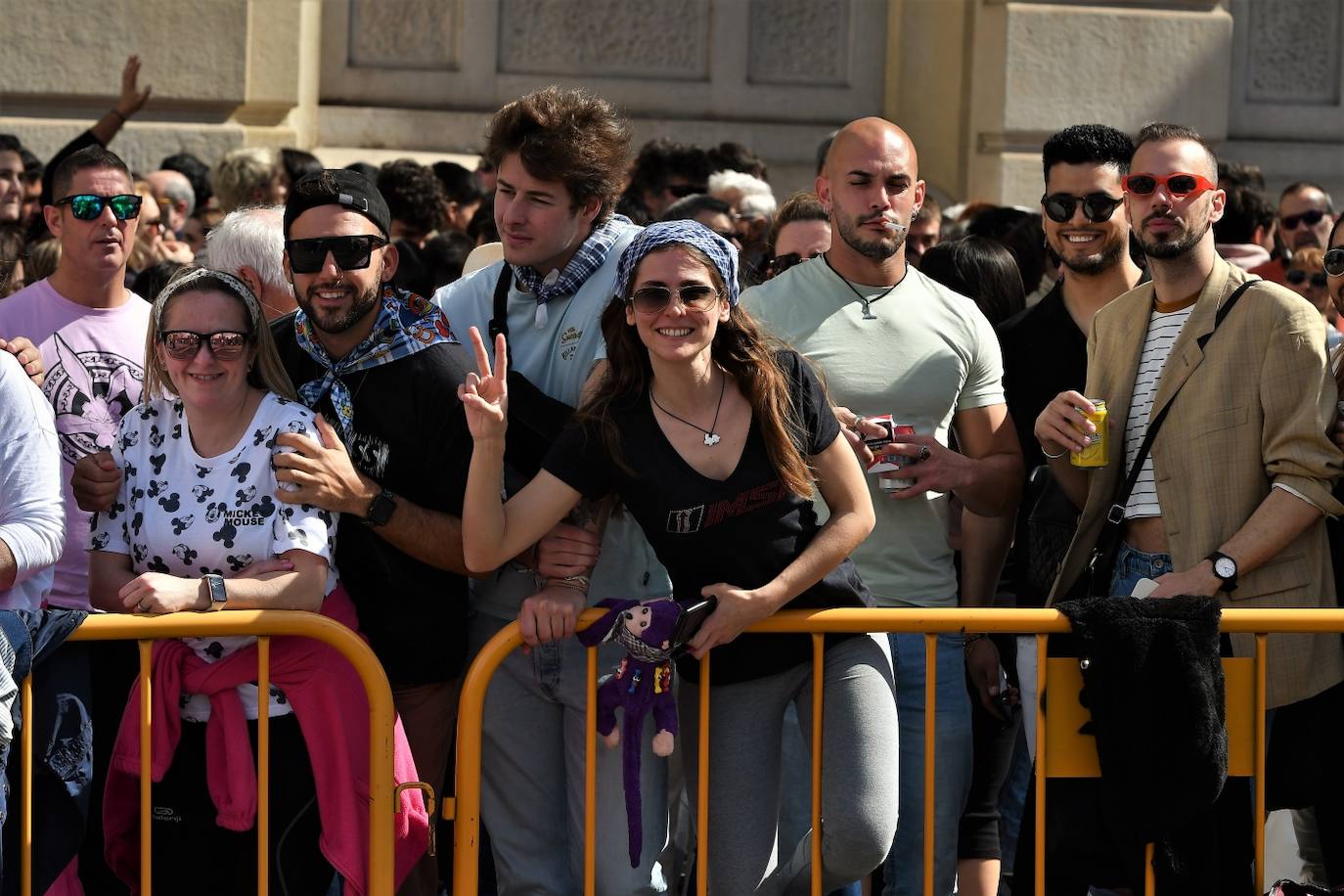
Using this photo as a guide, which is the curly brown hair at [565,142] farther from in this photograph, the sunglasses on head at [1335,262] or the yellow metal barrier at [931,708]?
the sunglasses on head at [1335,262]

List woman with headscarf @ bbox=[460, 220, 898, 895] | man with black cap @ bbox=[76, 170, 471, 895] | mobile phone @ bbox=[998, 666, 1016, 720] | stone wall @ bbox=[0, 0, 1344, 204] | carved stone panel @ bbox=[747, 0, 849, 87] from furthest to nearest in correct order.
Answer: carved stone panel @ bbox=[747, 0, 849, 87], stone wall @ bbox=[0, 0, 1344, 204], mobile phone @ bbox=[998, 666, 1016, 720], man with black cap @ bbox=[76, 170, 471, 895], woman with headscarf @ bbox=[460, 220, 898, 895]

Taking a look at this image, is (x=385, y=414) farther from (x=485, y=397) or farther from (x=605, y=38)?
(x=605, y=38)

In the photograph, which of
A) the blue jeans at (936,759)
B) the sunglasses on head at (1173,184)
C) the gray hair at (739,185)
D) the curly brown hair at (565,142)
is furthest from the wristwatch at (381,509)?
the gray hair at (739,185)

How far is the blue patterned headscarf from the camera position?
4.07 m

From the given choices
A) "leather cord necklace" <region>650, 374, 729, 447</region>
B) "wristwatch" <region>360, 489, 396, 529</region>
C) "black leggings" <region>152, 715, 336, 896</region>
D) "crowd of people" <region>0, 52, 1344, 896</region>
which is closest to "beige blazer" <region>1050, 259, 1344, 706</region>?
"crowd of people" <region>0, 52, 1344, 896</region>

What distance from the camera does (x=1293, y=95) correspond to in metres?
12.4

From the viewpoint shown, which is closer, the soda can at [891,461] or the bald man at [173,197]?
the soda can at [891,461]

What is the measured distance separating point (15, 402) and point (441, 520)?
3.29 feet

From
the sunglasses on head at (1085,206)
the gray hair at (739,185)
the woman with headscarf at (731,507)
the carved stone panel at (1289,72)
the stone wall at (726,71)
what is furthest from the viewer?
the carved stone panel at (1289,72)

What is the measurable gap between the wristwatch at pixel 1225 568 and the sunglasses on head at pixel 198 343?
2.39m

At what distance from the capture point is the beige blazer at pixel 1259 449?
171 inches

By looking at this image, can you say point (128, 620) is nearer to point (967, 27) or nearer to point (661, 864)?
point (661, 864)

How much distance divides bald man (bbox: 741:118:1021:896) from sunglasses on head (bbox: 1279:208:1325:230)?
422cm

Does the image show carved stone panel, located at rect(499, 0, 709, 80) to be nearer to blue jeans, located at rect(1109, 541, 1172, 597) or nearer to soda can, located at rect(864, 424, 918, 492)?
soda can, located at rect(864, 424, 918, 492)
